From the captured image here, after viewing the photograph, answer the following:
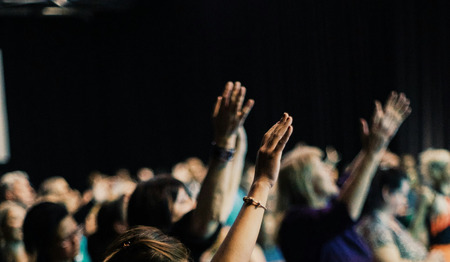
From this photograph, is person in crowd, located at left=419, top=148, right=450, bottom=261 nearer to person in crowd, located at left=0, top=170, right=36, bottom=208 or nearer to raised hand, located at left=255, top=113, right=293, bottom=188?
raised hand, located at left=255, top=113, right=293, bottom=188

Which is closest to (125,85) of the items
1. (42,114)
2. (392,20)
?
(42,114)

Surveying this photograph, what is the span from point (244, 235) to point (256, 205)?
82 mm

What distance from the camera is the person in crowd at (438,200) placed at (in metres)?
3.97

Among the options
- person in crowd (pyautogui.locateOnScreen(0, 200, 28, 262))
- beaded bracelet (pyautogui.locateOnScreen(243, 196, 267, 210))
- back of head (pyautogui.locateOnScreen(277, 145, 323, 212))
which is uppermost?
beaded bracelet (pyautogui.locateOnScreen(243, 196, 267, 210))

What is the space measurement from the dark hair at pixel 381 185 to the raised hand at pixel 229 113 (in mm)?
1502

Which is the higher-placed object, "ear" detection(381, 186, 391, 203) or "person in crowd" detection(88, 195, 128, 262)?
"ear" detection(381, 186, 391, 203)

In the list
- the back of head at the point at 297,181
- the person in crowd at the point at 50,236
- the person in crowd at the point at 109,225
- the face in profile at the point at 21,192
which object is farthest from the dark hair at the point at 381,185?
the face in profile at the point at 21,192

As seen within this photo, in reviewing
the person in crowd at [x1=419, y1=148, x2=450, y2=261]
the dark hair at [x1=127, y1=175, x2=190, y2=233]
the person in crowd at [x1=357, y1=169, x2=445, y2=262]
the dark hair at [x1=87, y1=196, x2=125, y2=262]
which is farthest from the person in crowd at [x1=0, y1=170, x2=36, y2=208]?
the dark hair at [x1=127, y1=175, x2=190, y2=233]

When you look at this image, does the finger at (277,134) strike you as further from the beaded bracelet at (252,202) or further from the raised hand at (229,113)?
the raised hand at (229,113)

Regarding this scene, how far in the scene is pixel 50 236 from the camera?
101 inches

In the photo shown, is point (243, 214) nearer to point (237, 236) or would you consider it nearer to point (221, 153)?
point (237, 236)

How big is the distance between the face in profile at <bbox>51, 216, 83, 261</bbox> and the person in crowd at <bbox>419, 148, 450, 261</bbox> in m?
2.49

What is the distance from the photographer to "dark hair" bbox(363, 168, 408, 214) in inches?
124

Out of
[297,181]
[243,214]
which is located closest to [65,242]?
[297,181]
